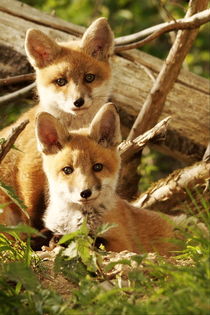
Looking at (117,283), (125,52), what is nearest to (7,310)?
(117,283)

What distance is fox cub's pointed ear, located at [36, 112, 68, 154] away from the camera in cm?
478

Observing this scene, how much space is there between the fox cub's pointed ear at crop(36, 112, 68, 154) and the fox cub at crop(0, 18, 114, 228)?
0.61 m

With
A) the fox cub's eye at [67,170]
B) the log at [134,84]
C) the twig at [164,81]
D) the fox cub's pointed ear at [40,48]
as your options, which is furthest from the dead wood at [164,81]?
the fox cub's eye at [67,170]

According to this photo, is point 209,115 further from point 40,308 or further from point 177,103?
point 40,308

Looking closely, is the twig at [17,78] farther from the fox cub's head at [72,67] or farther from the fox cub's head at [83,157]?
the fox cub's head at [83,157]

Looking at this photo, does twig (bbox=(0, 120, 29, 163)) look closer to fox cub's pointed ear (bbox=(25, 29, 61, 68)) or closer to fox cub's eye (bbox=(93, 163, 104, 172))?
fox cub's eye (bbox=(93, 163, 104, 172))

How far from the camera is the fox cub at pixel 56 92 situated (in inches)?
217

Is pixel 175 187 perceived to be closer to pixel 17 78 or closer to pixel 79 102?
pixel 79 102

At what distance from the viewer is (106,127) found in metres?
4.94

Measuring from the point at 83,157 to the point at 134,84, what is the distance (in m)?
2.24

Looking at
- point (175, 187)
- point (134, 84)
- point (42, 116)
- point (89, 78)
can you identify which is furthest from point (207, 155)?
point (42, 116)

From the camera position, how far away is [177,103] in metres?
6.81

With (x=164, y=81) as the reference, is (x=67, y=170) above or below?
below

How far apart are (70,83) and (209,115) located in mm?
1797
